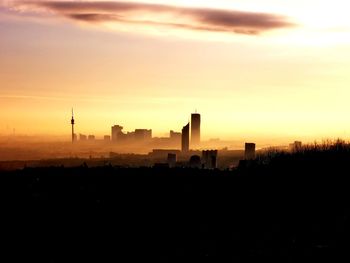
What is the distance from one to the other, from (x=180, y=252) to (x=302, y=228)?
5309 mm

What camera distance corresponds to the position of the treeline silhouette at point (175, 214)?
16625 mm

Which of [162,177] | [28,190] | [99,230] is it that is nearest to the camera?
[99,230]

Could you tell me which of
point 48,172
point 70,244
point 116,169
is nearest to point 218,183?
point 116,169

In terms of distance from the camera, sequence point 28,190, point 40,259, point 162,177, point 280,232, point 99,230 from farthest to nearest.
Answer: point 162,177 → point 28,190 → point 280,232 → point 99,230 → point 40,259

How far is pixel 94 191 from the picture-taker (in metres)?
20.9

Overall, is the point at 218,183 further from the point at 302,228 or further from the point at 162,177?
the point at 302,228

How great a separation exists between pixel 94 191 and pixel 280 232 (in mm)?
6499

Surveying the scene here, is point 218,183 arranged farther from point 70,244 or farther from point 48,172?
point 70,244

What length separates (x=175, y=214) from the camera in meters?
19.7

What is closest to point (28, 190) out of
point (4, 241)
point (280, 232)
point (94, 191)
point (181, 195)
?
point (94, 191)

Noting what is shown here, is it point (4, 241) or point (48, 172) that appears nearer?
point (4, 241)

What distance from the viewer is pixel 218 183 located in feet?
77.2

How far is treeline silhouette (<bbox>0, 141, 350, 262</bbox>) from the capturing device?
16.6 meters

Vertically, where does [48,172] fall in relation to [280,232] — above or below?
above
